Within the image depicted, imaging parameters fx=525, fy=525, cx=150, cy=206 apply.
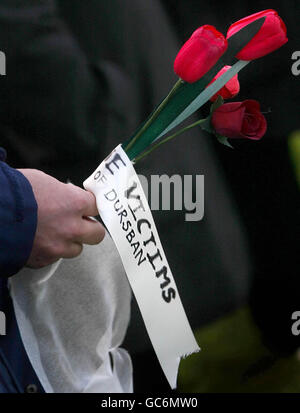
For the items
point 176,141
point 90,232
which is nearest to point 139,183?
point 90,232

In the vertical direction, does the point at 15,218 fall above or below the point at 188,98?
below

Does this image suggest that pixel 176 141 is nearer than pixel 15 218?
No

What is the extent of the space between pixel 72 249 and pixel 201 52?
29 centimetres

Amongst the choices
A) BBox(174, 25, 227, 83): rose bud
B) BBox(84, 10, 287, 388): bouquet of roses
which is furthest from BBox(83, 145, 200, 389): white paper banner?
BBox(174, 25, 227, 83): rose bud

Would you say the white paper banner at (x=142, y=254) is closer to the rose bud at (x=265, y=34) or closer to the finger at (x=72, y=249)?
the finger at (x=72, y=249)

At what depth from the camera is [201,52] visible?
0.62 meters

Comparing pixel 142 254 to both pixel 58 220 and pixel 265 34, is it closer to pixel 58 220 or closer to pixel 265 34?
pixel 58 220

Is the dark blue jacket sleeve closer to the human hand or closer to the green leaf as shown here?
the human hand

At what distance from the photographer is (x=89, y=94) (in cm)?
83

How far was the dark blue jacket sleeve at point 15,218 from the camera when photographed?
1.96 feet

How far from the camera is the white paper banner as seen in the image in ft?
2.15
